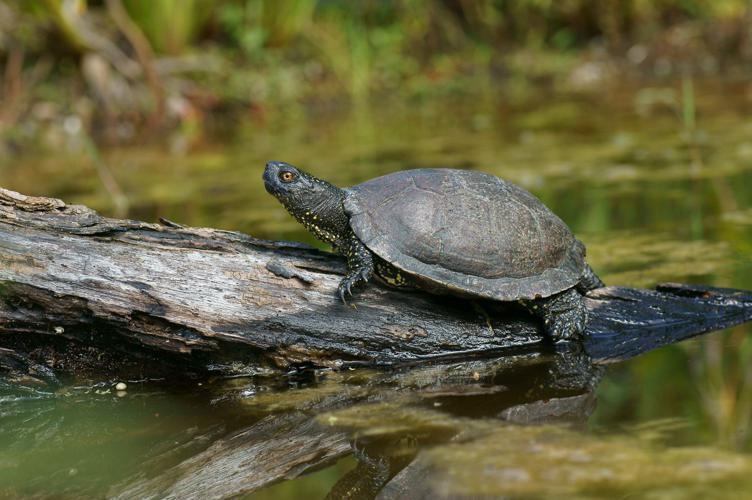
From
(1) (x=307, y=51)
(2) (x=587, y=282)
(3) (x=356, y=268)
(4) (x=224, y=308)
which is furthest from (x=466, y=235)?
(1) (x=307, y=51)

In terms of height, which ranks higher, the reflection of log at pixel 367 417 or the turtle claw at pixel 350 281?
the turtle claw at pixel 350 281

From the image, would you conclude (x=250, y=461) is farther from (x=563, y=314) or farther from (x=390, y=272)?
(x=563, y=314)

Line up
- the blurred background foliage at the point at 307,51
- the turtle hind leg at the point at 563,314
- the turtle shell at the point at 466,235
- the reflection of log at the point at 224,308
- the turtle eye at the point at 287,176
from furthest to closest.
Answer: the blurred background foliage at the point at 307,51
the turtle eye at the point at 287,176
the turtle hind leg at the point at 563,314
the turtle shell at the point at 466,235
the reflection of log at the point at 224,308

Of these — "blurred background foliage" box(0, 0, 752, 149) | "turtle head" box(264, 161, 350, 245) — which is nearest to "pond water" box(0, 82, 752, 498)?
"turtle head" box(264, 161, 350, 245)

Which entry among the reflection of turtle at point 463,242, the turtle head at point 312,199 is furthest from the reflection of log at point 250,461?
the turtle head at point 312,199

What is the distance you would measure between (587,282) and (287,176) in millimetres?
1233

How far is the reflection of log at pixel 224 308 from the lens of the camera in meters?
3.05

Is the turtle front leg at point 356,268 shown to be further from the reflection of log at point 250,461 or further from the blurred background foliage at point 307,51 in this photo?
the blurred background foliage at point 307,51

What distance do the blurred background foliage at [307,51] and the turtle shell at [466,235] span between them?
7678mm

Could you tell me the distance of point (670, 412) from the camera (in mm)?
2607

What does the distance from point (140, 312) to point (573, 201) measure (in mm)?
3474

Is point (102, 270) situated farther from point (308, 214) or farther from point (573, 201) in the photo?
point (573, 201)

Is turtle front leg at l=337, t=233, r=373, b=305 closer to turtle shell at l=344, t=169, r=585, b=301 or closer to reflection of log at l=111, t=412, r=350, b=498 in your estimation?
turtle shell at l=344, t=169, r=585, b=301

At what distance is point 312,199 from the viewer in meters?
3.47
